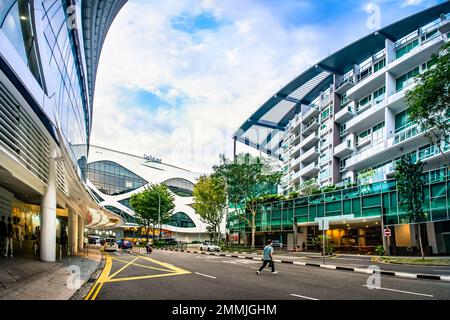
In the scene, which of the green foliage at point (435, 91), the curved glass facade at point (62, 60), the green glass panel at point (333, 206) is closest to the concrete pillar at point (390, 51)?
the green glass panel at point (333, 206)

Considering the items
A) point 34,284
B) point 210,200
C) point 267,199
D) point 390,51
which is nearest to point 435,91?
point 34,284

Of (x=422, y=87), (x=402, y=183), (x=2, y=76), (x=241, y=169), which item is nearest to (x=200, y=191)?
(x=241, y=169)

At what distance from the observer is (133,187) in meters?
103

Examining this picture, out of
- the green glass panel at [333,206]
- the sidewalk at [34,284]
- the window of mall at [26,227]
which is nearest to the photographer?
the sidewalk at [34,284]

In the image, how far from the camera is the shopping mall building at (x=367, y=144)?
34.0 metres

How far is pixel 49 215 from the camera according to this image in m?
18.1

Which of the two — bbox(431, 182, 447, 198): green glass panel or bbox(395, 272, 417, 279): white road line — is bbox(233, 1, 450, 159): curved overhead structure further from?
bbox(395, 272, 417, 279): white road line

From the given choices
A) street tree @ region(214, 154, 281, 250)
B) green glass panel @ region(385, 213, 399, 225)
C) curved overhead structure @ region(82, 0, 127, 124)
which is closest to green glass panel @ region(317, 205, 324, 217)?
street tree @ region(214, 154, 281, 250)

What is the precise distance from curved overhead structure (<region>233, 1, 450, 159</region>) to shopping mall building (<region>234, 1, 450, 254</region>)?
146mm

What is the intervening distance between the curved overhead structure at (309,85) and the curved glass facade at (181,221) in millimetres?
35737

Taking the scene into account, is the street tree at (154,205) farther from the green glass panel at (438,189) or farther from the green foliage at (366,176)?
the green glass panel at (438,189)
